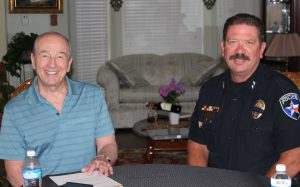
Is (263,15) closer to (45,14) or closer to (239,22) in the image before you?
(45,14)

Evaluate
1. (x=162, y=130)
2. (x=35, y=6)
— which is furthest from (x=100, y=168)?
(x=35, y=6)

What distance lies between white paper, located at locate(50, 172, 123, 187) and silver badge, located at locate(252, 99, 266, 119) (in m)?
0.78

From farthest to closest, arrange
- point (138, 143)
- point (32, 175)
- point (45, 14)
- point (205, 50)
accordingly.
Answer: point (205, 50), point (45, 14), point (138, 143), point (32, 175)

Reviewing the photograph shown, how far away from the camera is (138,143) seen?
5957 mm

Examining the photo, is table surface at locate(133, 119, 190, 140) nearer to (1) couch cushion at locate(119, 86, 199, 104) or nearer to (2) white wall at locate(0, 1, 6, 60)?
(1) couch cushion at locate(119, 86, 199, 104)

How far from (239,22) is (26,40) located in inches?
187

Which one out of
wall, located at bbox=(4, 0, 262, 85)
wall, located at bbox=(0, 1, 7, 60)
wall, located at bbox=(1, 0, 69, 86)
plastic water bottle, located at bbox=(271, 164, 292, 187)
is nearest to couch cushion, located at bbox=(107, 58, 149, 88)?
wall, located at bbox=(4, 0, 262, 85)

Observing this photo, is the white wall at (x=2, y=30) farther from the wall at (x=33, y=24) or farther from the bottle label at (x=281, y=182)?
the bottle label at (x=281, y=182)

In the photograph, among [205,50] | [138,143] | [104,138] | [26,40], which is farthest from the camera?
[205,50]

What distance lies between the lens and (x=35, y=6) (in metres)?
7.21

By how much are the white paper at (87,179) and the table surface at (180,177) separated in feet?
0.13

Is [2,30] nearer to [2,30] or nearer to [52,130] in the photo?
[2,30]

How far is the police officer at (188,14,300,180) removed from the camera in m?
2.35

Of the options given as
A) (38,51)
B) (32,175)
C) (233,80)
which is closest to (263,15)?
(233,80)
